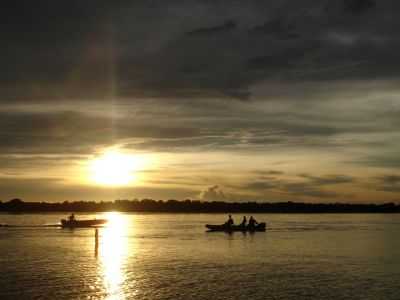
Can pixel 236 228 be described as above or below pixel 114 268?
above

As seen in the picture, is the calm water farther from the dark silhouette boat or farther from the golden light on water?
the dark silhouette boat

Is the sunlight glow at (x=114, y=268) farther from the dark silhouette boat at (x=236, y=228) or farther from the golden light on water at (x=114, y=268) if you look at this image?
the dark silhouette boat at (x=236, y=228)

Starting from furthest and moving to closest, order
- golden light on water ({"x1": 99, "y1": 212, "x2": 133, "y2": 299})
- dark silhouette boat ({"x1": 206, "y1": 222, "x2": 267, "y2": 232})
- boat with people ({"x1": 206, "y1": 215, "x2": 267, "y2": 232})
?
boat with people ({"x1": 206, "y1": 215, "x2": 267, "y2": 232}) → dark silhouette boat ({"x1": 206, "y1": 222, "x2": 267, "y2": 232}) → golden light on water ({"x1": 99, "y1": 212, "x2": 133, "y2": 299})

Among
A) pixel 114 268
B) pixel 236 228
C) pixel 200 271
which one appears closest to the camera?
pixel 200 271

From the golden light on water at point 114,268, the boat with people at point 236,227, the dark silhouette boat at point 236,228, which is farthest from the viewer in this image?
the boat with people at point 236,227

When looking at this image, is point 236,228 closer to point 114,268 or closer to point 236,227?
point 236,227

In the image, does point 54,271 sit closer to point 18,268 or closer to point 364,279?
point 18,268

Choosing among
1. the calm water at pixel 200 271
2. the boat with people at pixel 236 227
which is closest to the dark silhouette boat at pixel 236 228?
the boat with people at pixel 236 227

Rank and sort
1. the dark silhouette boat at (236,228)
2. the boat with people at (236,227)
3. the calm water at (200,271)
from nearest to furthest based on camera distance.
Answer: the calm water at (200,271), the dark silhouette boat at (236,228), the boat with people at (236,227)

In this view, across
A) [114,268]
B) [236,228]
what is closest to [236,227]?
[236,228]

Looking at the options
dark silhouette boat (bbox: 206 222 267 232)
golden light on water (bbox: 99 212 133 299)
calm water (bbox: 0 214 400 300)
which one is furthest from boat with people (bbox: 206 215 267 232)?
golden light on water (bbox: 99 212 133 299)

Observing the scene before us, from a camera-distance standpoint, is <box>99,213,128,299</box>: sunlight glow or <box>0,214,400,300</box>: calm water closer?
<box>0,214,400,300</box>: calm water

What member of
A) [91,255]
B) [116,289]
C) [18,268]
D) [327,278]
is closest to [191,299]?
[116,289]

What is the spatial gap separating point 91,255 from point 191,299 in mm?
28894
